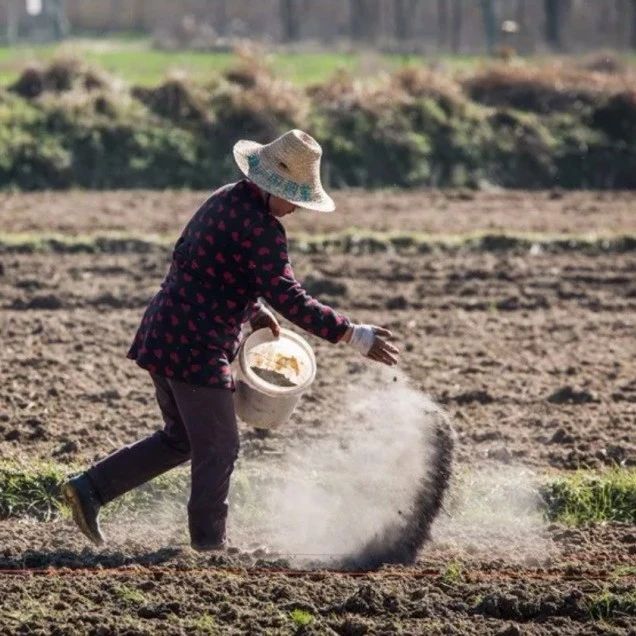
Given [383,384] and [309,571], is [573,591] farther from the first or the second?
[383,384]

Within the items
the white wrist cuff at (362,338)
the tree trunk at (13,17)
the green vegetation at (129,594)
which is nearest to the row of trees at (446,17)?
the tree trunk at (13,17)

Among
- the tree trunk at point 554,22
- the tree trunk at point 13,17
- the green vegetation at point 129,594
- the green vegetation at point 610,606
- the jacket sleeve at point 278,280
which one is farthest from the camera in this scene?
the tree trunk at point 13,17

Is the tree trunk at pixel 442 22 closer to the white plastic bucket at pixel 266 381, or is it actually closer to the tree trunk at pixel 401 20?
the tree trunk at pixel 401 20

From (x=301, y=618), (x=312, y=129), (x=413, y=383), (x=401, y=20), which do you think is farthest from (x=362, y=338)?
(x=401, y=20)

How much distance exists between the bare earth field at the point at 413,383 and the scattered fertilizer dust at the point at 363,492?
0.22 m

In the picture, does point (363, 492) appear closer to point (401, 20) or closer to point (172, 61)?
point (172, 61)

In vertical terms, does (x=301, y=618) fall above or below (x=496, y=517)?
above

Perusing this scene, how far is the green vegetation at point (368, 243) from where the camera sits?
1438 cm

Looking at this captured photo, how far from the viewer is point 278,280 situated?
627 cm

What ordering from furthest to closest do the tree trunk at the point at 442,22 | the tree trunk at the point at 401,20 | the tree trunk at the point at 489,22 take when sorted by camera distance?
the tree trunk at the point at 442,22 < the tree trunk at the point at 401,20 < the tree trunk at the point at 489,22

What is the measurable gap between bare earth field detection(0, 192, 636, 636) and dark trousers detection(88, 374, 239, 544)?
22cm

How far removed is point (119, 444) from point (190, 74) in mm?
15334

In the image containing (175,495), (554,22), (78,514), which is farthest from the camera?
(554,22)

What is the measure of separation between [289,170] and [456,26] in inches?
1354
